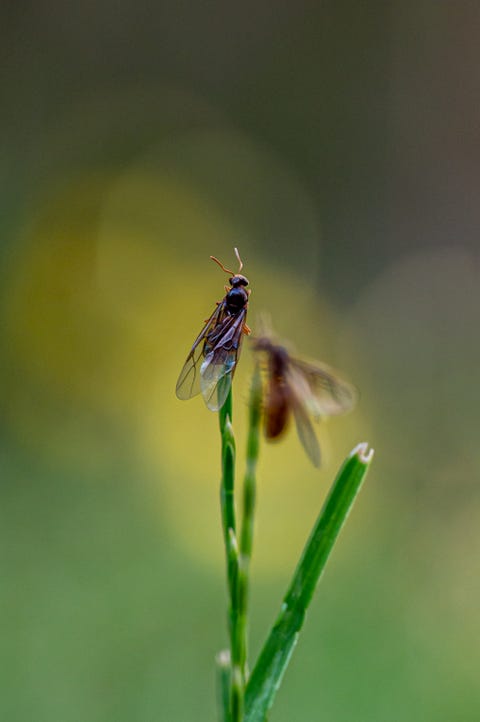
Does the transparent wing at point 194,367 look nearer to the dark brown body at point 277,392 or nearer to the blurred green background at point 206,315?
the dark brown body at point 277,392

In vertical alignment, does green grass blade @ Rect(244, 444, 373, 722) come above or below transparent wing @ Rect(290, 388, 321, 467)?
below

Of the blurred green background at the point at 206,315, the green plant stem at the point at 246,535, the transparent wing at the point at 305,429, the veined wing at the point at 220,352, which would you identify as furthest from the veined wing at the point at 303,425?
the blurred green background at the point at 206,315

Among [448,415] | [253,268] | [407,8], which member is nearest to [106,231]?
[253,268]

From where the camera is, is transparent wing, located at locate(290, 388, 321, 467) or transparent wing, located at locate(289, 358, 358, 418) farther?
transparent wing, located at locate(289, 358, 358, 418)

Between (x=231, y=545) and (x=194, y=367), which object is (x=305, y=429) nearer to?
(x=194, y=367)

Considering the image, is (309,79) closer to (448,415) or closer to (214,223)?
(214,223)

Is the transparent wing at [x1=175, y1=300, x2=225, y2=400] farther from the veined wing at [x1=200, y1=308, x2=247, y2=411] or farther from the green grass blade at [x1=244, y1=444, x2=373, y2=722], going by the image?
the green grass blade at [x1=244, y1=444, x2=373, y2=722]

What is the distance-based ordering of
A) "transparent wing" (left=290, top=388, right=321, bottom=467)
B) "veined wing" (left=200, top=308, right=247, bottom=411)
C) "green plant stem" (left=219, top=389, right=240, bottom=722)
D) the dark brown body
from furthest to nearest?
the dark brown body < "veined wing" (left=200, top=308, right=247, bottom=411) < "transparent wing" (left=290, top=388, right=321, bottom=467) < "green plant stem" (left=219, top=389, right=240, bottom=722)

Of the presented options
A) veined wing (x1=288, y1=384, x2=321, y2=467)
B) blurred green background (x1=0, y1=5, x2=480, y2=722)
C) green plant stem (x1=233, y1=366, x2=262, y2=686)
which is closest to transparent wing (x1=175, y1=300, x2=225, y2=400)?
veined wing (x1=288, y1=384, x2=321, y2=467)
